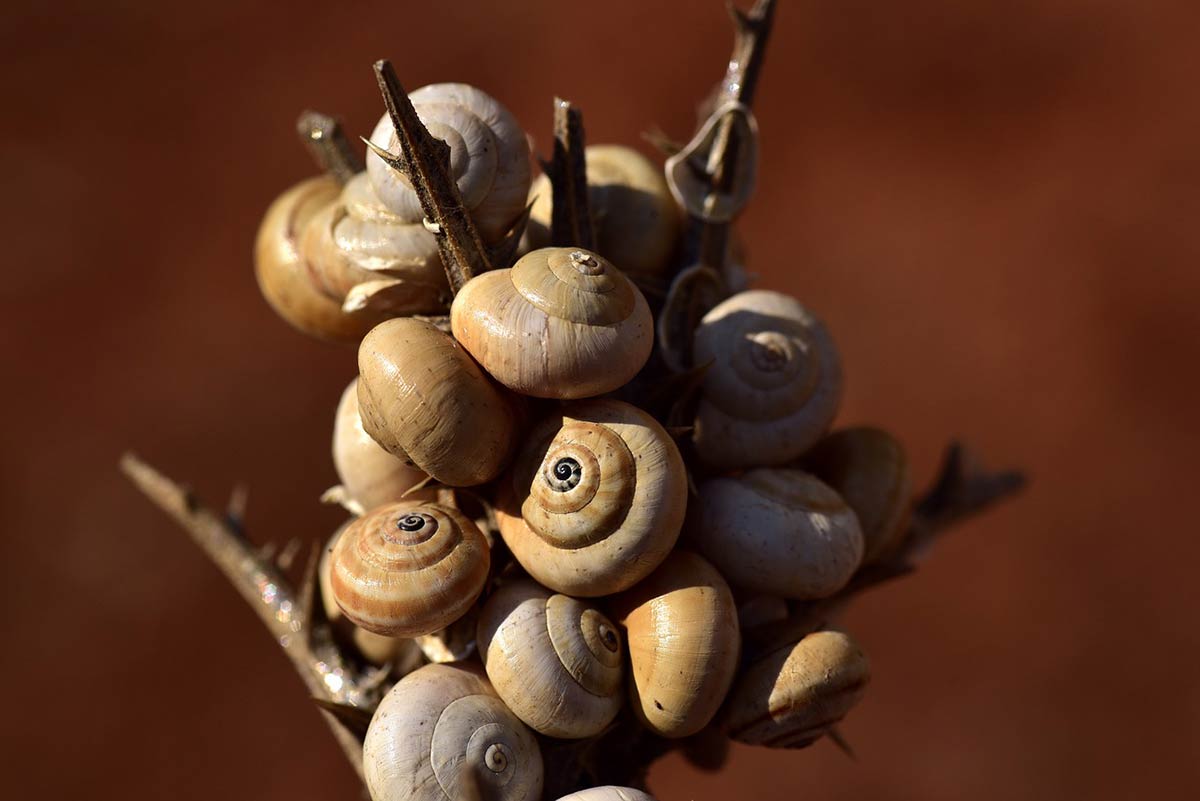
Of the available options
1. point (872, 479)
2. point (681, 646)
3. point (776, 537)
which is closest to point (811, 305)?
point (872, 479)

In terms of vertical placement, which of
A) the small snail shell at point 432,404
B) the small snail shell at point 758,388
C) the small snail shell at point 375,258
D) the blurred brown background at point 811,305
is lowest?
the blurred brown background at point 811,305

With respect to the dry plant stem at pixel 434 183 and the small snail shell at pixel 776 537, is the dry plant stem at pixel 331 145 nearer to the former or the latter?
the dry plant stem at pixel 434 183

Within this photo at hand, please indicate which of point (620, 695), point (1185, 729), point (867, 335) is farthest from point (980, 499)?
point (867, 335)

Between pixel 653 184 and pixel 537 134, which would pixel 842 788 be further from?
pixel 537 134

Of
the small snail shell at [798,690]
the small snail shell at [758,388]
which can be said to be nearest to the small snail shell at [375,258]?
the small snail shell at [758,388]

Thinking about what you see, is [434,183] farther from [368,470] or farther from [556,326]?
[368,470]
